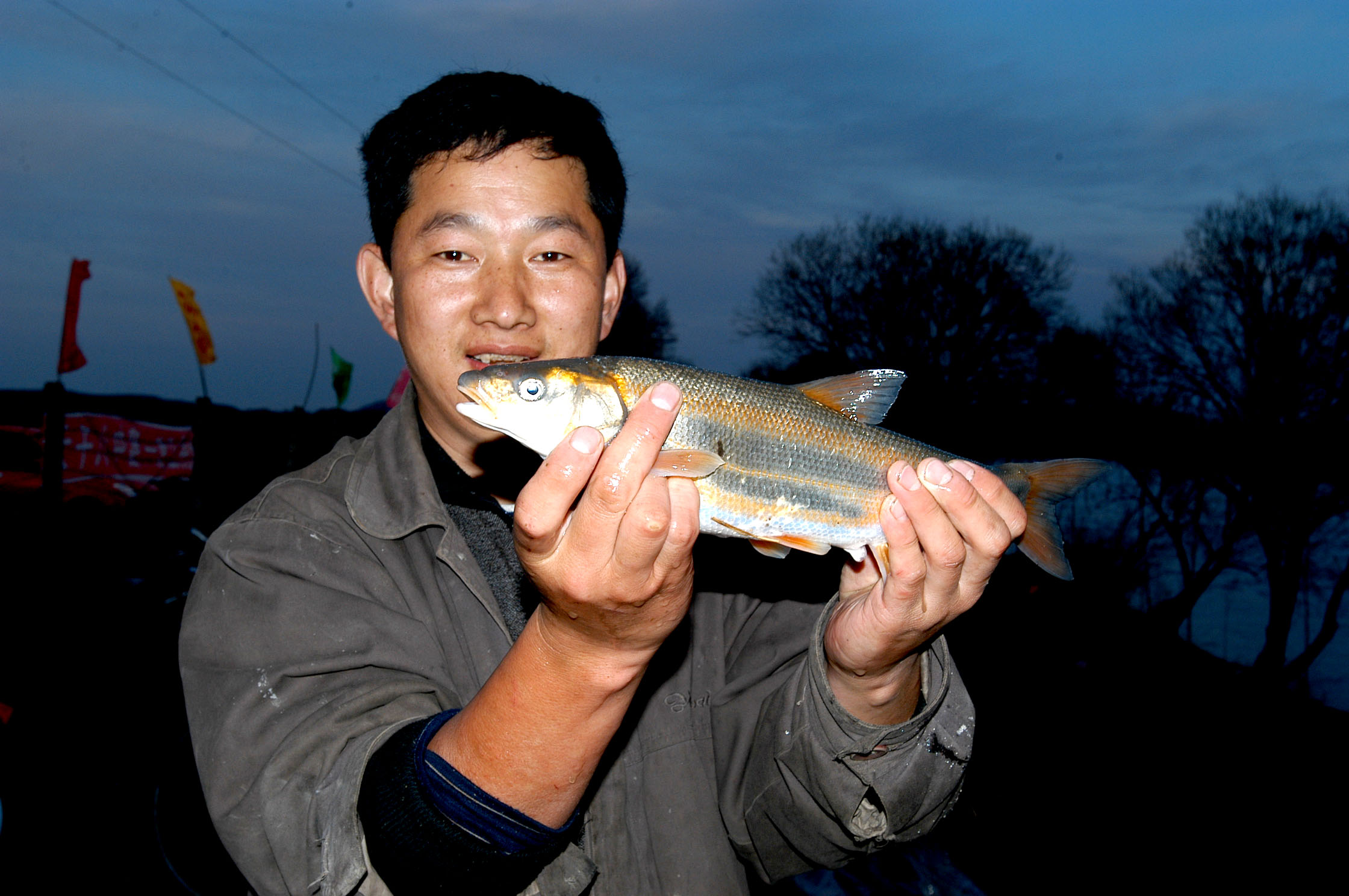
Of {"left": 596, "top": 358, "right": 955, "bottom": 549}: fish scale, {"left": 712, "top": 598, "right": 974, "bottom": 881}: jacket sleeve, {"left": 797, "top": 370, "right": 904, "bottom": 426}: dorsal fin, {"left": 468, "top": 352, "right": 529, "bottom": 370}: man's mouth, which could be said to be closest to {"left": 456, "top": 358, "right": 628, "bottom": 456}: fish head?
{"left": 596, "top": 358, "right": 955, "bottom": 549}: fish scale

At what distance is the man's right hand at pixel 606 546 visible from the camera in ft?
7.37

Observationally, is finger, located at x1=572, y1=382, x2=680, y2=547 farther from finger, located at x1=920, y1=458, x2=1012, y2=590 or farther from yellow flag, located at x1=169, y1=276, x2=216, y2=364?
yellow flag, located at x1=169, y1=276, x2=216, y2=364

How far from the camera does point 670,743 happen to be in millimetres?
3346

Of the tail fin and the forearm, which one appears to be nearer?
the forearm

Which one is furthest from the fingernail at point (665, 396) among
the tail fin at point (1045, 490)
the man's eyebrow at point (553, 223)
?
the tail fin at point (1045, 490)

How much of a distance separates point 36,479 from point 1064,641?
1775 centimetres

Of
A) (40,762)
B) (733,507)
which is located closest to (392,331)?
(733,507)

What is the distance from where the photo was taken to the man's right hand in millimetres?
2246

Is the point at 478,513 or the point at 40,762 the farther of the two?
the point at 40,762

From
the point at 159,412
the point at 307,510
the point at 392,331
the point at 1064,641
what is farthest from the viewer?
the point at 1064,641

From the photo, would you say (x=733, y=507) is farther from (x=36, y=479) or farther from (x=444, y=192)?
(x=36, y=479)

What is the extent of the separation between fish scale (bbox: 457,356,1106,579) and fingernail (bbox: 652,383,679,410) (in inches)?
8.6

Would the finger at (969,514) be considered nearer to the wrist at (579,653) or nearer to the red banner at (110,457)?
the wrist at (579,653)

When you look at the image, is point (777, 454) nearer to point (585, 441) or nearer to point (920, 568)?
point (920, 568)
